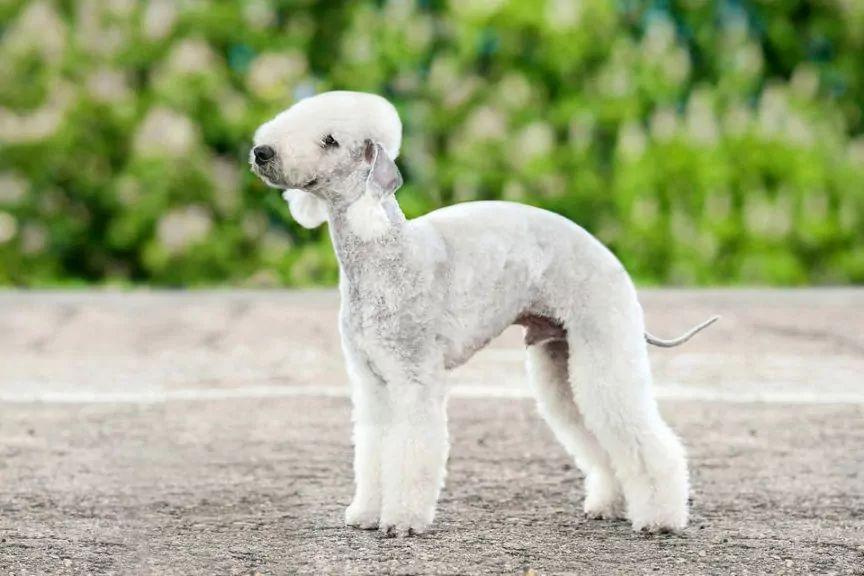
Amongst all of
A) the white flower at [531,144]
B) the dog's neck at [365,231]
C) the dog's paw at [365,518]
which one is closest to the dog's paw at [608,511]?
the dog's paw at [365,518]

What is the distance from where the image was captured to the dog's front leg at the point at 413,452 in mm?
4484

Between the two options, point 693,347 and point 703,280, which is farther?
point 703,280

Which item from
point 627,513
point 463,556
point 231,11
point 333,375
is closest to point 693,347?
point 333,375

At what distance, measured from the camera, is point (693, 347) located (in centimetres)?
959

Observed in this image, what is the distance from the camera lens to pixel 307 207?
4637mm

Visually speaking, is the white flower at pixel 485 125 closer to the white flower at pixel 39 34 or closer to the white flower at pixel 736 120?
the white flower at pixel 736 120

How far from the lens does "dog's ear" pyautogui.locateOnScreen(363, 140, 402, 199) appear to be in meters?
4.42

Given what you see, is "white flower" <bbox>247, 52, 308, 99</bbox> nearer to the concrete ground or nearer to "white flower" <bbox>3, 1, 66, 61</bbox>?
"white flower" <bbox>3, 1, 66, 61</bbox>

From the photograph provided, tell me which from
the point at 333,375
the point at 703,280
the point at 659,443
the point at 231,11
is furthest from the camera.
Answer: the point at 231,11

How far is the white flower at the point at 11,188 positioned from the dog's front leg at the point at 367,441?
9.77 m

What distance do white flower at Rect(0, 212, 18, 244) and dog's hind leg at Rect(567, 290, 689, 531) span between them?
32.5 ft

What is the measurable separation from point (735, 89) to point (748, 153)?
1.03 meters

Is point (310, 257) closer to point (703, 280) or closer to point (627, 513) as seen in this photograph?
point (703, 280)

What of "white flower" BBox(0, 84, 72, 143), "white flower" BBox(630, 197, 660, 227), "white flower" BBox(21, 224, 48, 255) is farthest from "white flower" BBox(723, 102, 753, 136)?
"white flower" BBox(21, 224, 48, 255)
